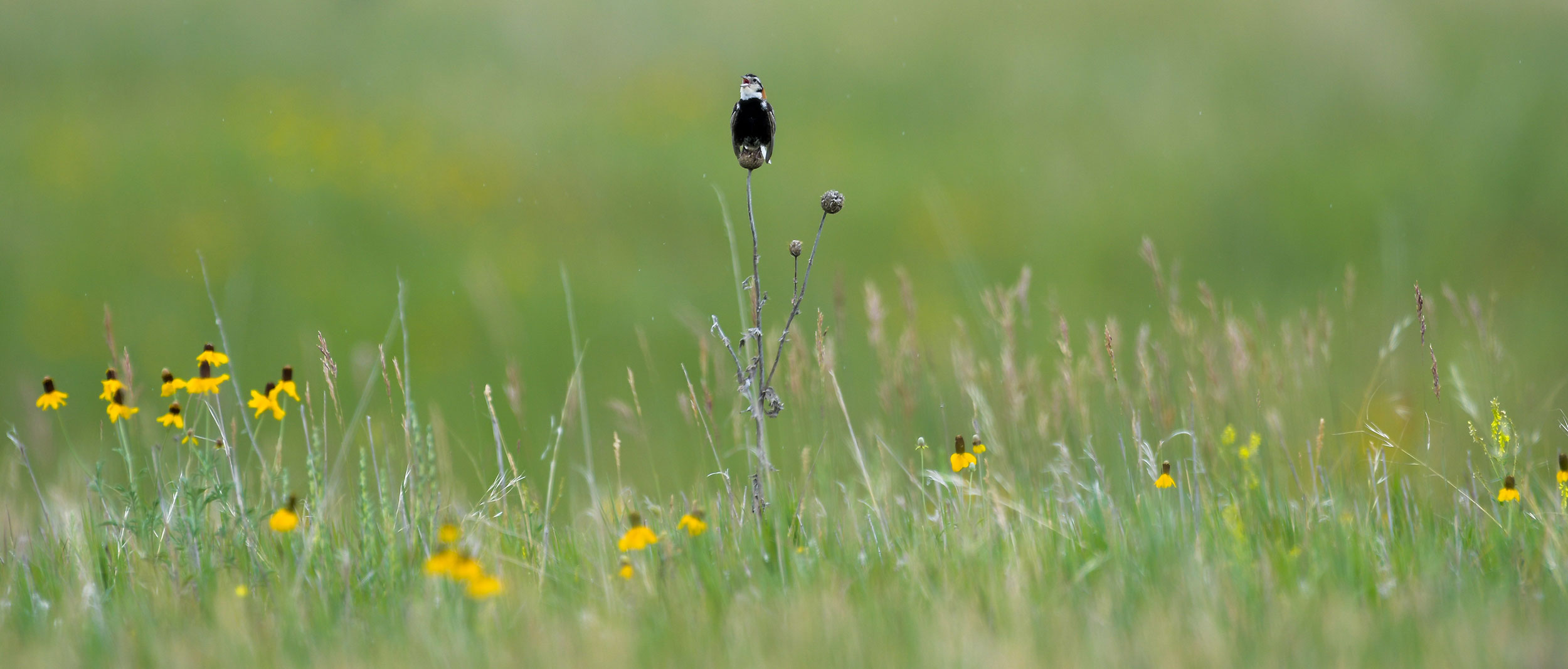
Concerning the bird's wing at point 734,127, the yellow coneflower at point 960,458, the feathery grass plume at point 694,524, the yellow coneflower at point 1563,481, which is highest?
the bird's wing at point 734,127

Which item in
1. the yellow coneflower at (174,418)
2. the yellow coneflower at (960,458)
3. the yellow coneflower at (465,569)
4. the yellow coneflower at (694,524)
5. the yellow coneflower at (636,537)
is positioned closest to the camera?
the yellow coneflower at (465,569)

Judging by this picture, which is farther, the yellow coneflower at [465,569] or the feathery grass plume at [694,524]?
the feathery grass plume at [694,524]

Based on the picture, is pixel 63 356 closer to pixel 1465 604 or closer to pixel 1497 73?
pixel 1465 604

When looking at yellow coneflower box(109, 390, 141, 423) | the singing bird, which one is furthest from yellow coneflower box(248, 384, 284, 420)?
the singing bird

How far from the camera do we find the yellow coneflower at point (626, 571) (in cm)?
172

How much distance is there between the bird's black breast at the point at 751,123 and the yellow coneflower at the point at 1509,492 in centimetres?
158

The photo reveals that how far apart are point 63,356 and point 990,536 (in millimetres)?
4349

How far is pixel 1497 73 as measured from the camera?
497cm

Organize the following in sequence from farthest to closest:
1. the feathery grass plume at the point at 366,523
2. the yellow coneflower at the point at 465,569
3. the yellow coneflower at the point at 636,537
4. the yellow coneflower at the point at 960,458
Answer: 1. the yellow coneflower at the point at 960,458
2. the feathery grass plume at the point at 366,523
3. the yellow coneflower at the point at 636,537
4. the yellow coneflower at the point at 465,569

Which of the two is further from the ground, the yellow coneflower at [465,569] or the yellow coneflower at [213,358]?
the yellow coneflower at [213,358]

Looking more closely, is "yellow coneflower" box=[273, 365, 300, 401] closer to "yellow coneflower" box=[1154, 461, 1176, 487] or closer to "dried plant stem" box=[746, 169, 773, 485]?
"dried plant stem" box=[746, 169, 773, 485]

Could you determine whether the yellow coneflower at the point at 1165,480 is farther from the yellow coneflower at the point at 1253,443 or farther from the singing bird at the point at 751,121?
the singing bird at the point at 751,121

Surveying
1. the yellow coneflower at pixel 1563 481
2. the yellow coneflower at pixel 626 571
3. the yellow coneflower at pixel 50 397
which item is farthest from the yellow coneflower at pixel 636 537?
the yellow coneflower at pixel 1563 481

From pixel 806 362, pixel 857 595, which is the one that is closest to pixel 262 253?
pixel 806 362
